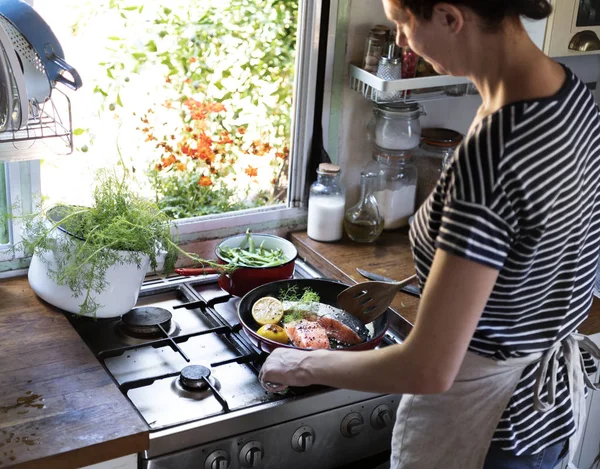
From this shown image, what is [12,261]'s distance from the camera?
1783mm

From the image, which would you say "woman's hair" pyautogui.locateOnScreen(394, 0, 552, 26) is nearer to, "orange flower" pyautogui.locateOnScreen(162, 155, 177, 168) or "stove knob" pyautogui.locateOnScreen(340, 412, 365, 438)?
"stove knob" pyautogui.locateOnScreen(340, 412, 365, 438)

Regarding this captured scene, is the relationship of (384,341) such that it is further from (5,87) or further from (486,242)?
(5,87)

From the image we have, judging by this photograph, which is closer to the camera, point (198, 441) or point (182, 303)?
point (198, 441)

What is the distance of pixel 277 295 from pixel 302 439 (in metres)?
0.37

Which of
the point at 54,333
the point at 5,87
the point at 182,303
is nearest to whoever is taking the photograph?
the point at 5,87

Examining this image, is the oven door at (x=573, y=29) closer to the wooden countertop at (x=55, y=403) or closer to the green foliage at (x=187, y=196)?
the green foliage at (x=187, y=196)

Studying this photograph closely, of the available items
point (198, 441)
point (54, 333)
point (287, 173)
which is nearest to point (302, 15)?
point (287, 173)

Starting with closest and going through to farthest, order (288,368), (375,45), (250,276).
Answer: (288,368), (250,276), (375,45)

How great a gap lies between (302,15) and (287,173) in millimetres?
467

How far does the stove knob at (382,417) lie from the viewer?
1595mm

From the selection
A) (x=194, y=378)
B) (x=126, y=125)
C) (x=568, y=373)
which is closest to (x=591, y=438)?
(x=568, y=373)

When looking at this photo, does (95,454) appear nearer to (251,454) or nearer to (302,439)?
(251,454)

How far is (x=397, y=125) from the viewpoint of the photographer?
2.03 m

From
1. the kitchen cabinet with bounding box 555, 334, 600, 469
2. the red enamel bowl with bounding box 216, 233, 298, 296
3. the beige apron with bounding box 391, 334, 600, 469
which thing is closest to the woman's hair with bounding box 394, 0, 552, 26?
the beige apron with bounding box 391, 334, 600, 469
